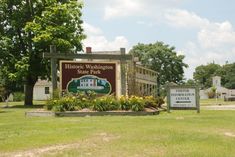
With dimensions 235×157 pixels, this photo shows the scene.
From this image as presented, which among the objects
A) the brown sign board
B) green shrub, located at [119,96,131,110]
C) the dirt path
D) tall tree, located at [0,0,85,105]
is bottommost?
the dirt path

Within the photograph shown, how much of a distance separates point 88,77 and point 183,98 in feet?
16.4

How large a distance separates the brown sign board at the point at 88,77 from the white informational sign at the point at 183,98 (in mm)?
3053

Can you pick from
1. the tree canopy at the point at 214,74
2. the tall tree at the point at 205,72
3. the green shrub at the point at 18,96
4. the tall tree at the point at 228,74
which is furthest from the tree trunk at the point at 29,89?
the tall tree at the point at 205,72

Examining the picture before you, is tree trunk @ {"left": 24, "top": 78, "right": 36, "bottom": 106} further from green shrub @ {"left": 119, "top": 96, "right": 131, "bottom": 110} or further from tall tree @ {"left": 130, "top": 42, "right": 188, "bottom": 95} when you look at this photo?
tall tree @ {"left": 130, "top": 42, "right": 188, "bottom": 95}

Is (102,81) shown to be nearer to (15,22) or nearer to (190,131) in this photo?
(190,131)

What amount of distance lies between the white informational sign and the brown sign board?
3.05 meters

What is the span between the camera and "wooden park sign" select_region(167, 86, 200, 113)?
1008 inches

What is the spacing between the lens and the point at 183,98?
2570cm

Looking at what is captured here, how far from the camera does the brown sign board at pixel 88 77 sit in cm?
2578

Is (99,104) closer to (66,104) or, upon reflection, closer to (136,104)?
(66,104)

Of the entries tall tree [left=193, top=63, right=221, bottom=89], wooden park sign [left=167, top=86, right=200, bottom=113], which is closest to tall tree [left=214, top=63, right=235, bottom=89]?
tall tree [left=193, top=63, right=221, bottom=89]

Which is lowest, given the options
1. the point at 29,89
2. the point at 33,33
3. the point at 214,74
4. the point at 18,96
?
the point at 29,89

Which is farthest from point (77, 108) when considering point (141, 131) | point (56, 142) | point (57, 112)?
point (56, 142)

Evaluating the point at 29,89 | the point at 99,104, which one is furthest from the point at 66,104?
the point at 29,89
